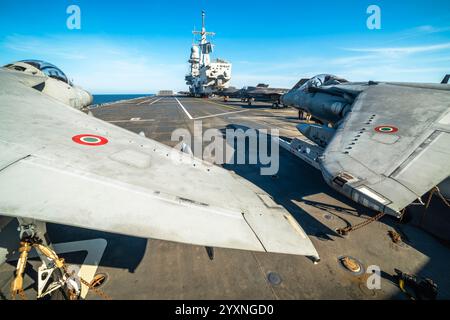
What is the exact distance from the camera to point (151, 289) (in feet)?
13.5

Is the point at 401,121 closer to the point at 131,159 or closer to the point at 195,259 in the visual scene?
the point at 195,259

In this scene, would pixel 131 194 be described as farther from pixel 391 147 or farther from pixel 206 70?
pixel 206 70

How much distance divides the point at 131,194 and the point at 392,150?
6.04 meters

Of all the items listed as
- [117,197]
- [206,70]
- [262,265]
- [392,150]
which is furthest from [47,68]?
[206,70]

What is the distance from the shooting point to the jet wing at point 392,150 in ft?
13.3

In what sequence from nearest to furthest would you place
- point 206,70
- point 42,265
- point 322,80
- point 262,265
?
point 42,265 → point 262,265 → point 322,80 → point 206,70

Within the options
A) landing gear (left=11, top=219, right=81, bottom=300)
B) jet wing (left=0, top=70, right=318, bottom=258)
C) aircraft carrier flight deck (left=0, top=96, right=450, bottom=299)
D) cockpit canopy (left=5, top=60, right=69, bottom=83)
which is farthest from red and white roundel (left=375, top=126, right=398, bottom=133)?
cockpit canopy (left=5, top=60, right=69, bottom=83)

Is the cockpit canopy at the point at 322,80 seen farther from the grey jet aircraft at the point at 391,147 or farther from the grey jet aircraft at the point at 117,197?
the grey jet aircraft at the point at 117,197

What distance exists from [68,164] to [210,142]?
13338mm

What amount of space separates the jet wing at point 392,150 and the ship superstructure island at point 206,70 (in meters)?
75.6

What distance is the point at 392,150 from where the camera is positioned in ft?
17.0

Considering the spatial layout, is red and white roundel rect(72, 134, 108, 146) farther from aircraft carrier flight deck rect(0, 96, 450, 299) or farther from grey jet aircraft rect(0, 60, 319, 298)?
aircraft carrier flight deck rect(0, 96, 450, 299)

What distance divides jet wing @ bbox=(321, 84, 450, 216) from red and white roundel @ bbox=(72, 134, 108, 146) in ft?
15.3

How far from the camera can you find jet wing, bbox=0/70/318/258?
6.53 ft
